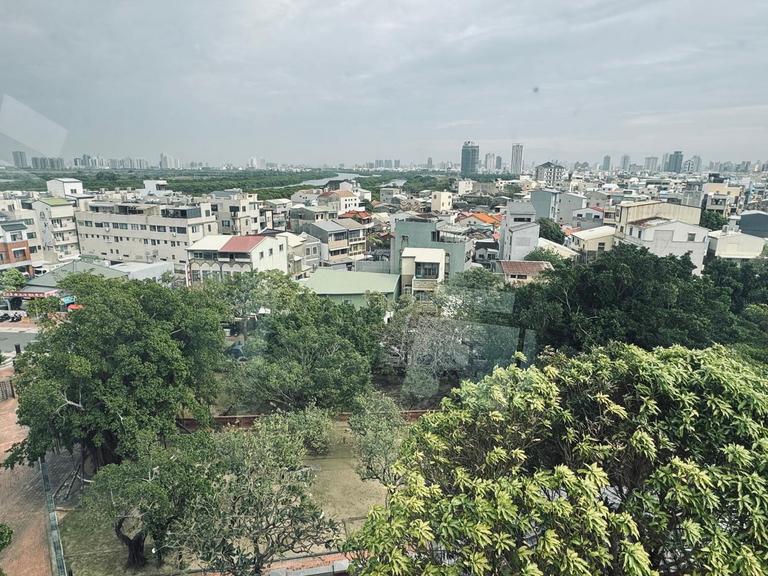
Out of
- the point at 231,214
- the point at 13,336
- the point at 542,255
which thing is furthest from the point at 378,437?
the point at 231,214

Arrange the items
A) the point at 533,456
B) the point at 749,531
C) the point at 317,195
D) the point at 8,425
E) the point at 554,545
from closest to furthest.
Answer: the point at 749,531 → the point at 554,545 → the point at 533,456 → the point at 8,425 → the point at 317,195

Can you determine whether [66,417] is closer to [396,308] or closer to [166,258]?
[396,308]

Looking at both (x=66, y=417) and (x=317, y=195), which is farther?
(x=317, y=195)

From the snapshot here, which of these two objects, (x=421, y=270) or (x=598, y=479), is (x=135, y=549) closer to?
(x=598, y=479)

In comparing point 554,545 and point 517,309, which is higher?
point 554,545

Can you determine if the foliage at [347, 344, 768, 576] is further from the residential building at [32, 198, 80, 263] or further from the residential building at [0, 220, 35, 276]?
the residential building at [32, 198, 80, 263]

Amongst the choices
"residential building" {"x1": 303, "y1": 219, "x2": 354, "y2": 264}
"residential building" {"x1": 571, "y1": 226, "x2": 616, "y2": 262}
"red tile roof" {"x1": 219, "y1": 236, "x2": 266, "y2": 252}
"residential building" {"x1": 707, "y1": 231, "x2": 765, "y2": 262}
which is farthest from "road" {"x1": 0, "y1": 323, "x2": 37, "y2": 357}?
"residential building" {"x1": 707, "y1": 231, "x2": 765, "y2": 262}

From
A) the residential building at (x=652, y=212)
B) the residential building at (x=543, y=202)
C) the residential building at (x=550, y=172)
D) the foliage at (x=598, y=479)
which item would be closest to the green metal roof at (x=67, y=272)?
the foliage at (x=598, y=479)

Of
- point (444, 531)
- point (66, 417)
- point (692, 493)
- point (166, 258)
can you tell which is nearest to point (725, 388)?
point (692, 493)
